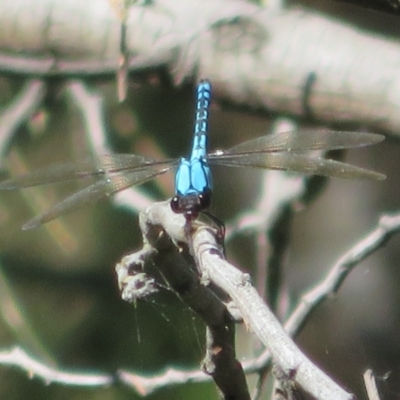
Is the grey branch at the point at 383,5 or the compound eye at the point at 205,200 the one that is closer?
the compound eye at the point at 205,200

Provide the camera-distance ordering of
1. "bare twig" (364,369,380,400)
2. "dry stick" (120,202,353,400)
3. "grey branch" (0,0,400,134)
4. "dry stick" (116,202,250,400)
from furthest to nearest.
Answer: "grey branch" (0,0,400,134), "dry stick" (116,202,250,400), "bare twig" (364,369,380,400), "dry stick" (120,202,353,400)

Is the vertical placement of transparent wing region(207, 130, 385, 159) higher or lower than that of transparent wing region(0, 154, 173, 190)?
higher

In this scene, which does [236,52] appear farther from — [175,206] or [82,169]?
[175,206]

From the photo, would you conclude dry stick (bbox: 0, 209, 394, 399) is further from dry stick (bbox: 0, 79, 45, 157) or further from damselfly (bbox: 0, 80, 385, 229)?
dry stick (bbox: 0, 79, 45, 157)

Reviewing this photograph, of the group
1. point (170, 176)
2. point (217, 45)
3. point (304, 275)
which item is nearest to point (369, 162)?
point (304, 275)

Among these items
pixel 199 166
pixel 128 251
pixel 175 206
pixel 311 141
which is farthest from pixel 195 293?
pixel 128 251

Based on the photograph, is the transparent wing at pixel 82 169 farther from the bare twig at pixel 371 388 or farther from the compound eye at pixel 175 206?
the bare twig at pixel 371 388

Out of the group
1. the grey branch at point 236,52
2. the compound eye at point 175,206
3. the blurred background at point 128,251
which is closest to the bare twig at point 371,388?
the compound eye at point 175,206

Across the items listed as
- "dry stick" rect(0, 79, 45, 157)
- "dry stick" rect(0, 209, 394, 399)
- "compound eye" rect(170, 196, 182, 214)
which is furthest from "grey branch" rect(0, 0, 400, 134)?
"compound eye" rect(170, 196, 182, 214)
